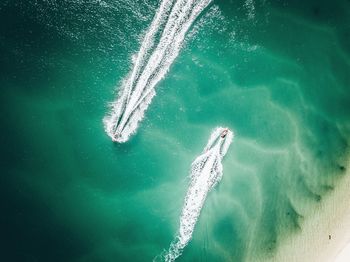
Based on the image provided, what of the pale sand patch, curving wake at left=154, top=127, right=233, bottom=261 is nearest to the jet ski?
curving wake at left=154, top=127, right=233, bottom=261

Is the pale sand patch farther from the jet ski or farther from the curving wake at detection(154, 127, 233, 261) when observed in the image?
the jet ski

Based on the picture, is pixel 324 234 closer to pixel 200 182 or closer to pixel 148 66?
pixel 200 182

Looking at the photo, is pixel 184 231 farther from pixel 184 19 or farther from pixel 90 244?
pixel 184 19

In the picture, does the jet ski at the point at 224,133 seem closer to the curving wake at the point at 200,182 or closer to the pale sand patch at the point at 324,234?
the curving wake at the point at 200,182

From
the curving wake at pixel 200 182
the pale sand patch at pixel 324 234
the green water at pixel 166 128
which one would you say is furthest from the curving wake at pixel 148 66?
the pale sand patch at pixel 324 234

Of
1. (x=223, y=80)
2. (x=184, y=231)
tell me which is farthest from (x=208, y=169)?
(x=223, y=80)
